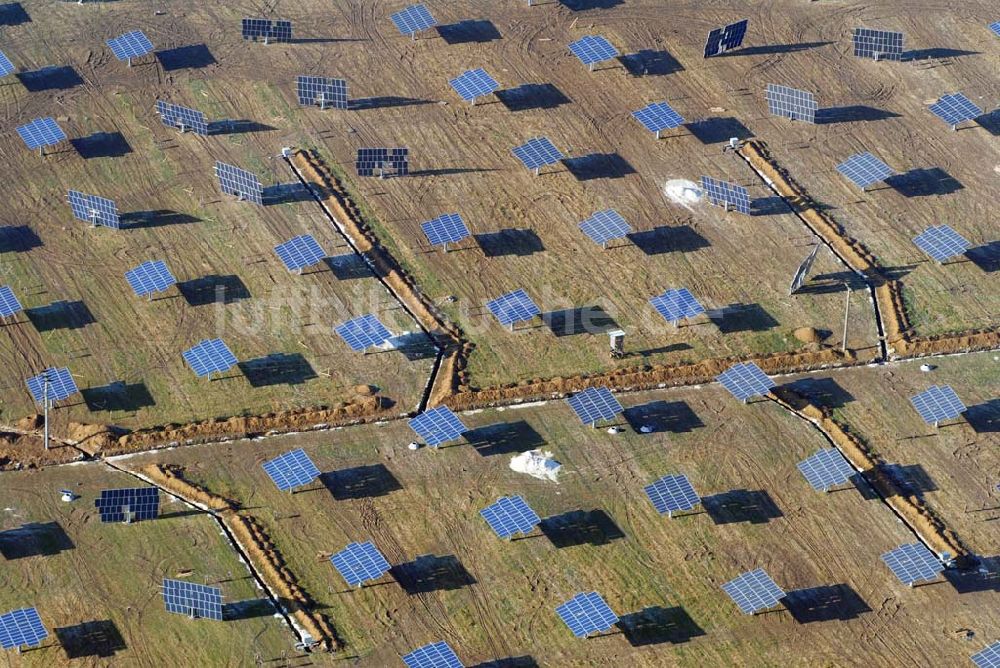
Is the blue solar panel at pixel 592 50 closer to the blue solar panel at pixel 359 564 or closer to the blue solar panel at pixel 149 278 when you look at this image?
the blue solar panel at pixel 149 278

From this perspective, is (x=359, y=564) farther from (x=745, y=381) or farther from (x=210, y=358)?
(x=745, y=381)

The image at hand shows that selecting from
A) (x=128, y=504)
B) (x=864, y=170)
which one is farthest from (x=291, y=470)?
(x=864, y=170)

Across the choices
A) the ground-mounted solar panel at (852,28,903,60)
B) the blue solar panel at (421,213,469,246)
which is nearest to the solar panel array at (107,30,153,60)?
the blue solar panel at (421,213,469,246)

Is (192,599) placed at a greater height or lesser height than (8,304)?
lesser

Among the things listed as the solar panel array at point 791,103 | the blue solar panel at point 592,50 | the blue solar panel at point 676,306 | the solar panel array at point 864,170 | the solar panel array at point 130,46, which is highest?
the solar panel array at point 130,46

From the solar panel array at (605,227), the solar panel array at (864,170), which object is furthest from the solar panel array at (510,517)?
the solar panel array at (864,170)

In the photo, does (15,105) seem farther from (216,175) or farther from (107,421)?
(107,421)
